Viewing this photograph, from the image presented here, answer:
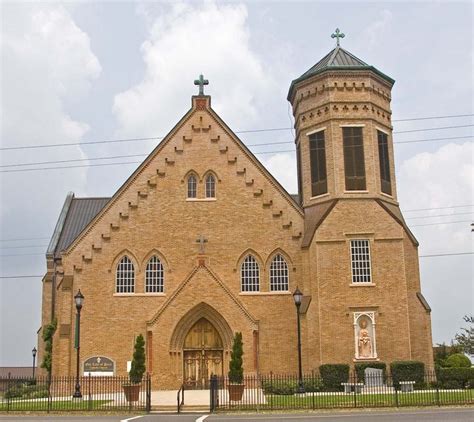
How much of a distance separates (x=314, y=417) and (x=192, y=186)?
18606 mm

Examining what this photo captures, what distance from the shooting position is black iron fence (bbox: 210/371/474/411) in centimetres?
2377

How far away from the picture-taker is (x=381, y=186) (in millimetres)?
35312

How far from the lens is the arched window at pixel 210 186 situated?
1437 inches

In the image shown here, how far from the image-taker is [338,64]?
36281mm

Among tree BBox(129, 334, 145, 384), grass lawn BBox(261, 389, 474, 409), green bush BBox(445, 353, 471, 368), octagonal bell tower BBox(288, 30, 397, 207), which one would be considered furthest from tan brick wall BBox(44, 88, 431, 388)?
grass lawn BBox(261, 389, 474, 409)

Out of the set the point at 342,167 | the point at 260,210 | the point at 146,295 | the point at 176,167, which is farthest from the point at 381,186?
the point at 146,295

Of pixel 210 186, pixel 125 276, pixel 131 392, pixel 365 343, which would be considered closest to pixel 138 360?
pixel 131 392

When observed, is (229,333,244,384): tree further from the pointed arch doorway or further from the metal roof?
the metal roof

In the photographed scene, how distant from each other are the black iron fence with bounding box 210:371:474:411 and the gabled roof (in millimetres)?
16733

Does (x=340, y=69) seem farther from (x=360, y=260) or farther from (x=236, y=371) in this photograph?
(x=236, y=371)

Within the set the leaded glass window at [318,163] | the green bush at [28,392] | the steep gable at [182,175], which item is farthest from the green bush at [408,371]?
the green bush at [28,392]

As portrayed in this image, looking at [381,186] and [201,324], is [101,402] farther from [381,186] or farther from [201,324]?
[381,186]

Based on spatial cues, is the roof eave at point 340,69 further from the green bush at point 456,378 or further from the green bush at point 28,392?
the green bush at point 28,392

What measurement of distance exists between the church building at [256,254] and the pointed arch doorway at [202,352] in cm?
7
